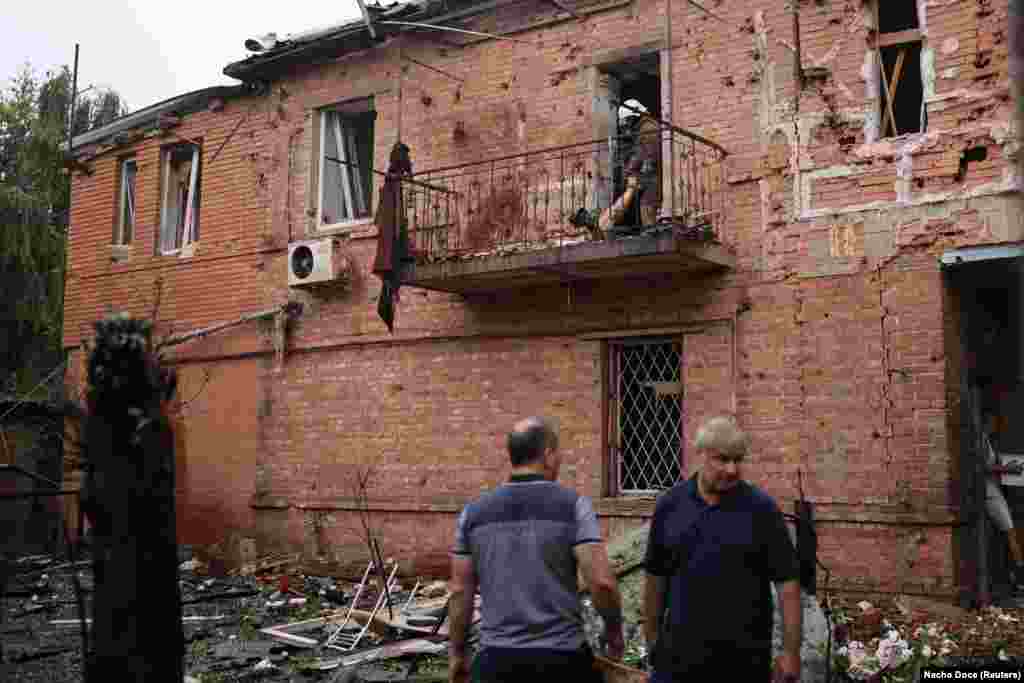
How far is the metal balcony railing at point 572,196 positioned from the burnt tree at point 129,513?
581cm

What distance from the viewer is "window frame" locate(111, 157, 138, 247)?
15.3 meters

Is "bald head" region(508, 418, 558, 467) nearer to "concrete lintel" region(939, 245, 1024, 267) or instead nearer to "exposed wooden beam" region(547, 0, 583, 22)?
"concrete lintel" region(939, 245, 1024, 267)

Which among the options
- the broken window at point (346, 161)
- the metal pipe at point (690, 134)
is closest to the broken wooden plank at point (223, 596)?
the broken window at point (346, 161)

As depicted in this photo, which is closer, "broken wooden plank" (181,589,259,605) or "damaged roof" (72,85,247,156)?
"broken wooden plank" (181,589,259,605)

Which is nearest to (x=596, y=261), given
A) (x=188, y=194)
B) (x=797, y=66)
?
(x=797, y=66)

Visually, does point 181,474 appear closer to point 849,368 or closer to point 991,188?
point 849,368

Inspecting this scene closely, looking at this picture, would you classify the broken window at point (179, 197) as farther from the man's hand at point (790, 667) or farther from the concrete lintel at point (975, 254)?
the man's hand at point (790, 667)

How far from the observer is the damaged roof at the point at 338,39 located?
12125 mm

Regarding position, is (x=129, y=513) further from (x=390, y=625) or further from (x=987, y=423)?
(x=987, y=423)

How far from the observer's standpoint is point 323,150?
1346 cm

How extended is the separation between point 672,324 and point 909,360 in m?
2.28

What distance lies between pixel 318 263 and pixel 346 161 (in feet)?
4.84

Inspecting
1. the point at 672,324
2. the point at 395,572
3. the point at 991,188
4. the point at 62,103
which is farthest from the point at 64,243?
the point at 991,188

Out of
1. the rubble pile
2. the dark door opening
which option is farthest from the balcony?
the rubble pile
